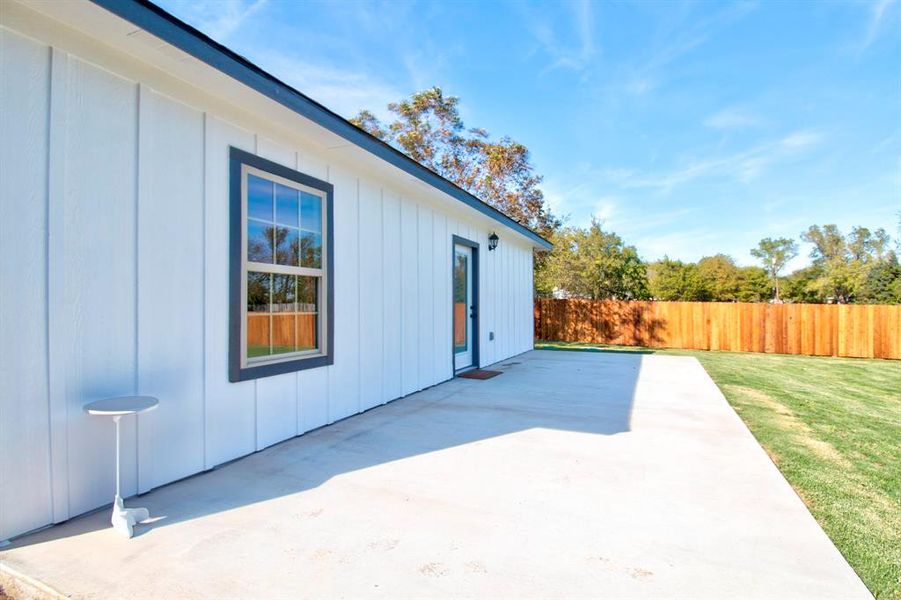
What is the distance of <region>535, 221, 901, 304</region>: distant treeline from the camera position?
19266 millimetres

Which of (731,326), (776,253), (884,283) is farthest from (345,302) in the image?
(776,253)

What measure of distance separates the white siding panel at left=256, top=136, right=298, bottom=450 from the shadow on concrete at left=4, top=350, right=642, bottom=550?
10 cm

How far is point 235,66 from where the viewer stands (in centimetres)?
277

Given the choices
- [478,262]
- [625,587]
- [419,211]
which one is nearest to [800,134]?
[478,262]

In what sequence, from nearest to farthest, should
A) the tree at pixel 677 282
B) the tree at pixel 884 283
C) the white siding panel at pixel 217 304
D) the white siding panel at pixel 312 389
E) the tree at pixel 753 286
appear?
the white siding panel at pixel 217 304
the white siding panel at pixel 312 389
the tree at pixel 884 283
the tree at pixel 677 282
the tree at pixel 753 286

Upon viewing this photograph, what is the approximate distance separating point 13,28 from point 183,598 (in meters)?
2.62

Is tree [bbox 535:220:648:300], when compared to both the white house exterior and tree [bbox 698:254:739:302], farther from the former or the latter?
the white house exterior

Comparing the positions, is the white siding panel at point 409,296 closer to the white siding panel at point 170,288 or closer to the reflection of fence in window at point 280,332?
the reflection of fence in window at point 280,332

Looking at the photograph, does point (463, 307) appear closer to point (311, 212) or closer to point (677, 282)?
point (311, 212)

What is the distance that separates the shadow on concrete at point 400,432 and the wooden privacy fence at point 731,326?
6.99 meters

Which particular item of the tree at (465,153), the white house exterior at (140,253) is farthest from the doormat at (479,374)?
the tree at (465,153)

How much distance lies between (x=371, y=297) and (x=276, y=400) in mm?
1604

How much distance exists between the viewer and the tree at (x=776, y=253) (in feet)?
131

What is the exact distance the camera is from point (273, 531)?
2.20m
